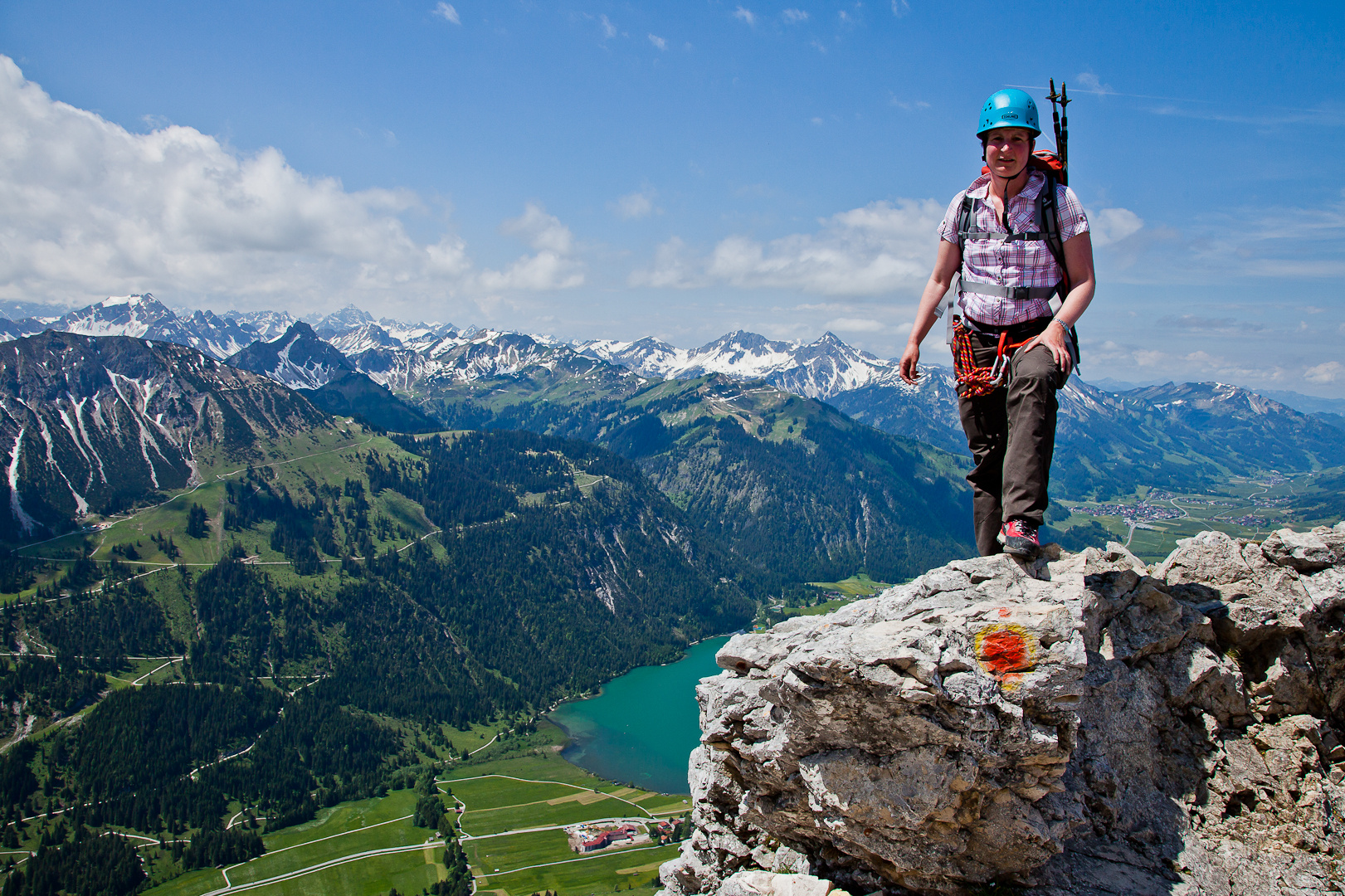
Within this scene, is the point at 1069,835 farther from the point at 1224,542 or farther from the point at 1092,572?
the point at 1224,542

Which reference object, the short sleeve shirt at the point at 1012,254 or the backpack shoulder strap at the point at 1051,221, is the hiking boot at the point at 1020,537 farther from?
the backpack shoulder strap at the point at 1051,221

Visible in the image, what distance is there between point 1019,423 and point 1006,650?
274cm

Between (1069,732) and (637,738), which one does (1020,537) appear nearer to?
(1069,732)

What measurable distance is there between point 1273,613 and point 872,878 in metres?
6.80

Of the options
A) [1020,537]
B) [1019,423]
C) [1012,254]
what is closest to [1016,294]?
[1012,254]

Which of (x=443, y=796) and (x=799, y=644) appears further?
(x=443, y=796)

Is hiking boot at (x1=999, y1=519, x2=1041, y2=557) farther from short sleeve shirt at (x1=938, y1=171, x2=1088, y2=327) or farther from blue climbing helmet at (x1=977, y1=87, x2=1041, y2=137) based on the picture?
blue climbing helmet at (x1=977, y1=87, x2=1041, y2=137)

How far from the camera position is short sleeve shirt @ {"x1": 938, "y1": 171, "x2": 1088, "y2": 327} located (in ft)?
28.1

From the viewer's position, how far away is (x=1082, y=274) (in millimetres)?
8594

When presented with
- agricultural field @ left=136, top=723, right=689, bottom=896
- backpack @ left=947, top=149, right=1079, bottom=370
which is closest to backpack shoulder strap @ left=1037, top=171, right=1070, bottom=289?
backpack @ left=947, top=149, right=1079, bottom=370

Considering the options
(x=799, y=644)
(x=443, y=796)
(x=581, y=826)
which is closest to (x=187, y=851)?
(x=443, y=796)

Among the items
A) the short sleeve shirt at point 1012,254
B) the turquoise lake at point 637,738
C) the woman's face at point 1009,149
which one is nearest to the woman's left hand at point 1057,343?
the short sleeve shirt at point 1012,254

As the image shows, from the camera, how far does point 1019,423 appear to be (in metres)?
8.64

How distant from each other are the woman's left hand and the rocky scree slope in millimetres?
2934
